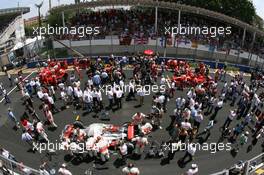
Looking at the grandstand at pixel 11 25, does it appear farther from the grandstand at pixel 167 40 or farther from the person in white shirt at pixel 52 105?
the person in white shirt at pixel 52 105

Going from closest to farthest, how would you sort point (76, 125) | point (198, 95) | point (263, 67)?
point (76, 125)
point (198, 95)
point (263, 67)

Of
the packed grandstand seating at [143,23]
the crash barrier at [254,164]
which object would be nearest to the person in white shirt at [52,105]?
the crash barrier at [254,164]

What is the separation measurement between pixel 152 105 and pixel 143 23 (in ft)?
50.5

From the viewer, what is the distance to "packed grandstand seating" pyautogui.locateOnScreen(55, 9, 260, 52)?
3484 cm

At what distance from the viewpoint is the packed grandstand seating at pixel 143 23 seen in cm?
3484

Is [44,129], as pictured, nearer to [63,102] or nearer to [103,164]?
[63,102]

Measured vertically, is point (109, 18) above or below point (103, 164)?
above

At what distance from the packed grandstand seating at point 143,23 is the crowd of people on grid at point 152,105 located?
7.09 metres

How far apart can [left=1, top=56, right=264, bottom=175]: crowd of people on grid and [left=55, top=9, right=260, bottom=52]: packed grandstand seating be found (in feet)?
23.3

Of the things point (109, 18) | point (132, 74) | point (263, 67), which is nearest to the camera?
point (132, 74)

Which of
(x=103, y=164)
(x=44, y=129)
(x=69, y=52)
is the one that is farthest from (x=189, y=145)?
(x=69, y=52)

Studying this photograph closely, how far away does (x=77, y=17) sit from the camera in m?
38.2

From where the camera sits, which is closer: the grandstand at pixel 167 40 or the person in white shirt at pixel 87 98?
the person in white shirt at pixel 87 98

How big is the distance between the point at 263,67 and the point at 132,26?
13.1 meters
